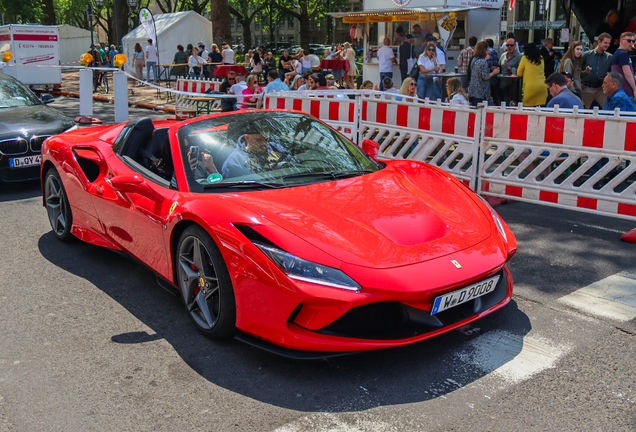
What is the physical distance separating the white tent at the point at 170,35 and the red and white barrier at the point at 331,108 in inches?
844

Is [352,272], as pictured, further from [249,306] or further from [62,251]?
[62,251]

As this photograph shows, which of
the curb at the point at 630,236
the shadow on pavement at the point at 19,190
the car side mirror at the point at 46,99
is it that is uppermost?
the car side mirror at the point at 46,99

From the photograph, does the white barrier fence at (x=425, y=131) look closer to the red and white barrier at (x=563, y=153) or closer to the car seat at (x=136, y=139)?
the red and white barrier at (x=563, y=153)

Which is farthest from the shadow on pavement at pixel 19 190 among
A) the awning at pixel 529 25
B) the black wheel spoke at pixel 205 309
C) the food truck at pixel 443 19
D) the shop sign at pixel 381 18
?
the awning at pixel 529 25

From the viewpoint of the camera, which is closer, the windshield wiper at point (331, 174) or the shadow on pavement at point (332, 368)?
the shadow on pavement at point (332, 368)

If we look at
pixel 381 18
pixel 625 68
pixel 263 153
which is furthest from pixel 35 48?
pixel 263 153

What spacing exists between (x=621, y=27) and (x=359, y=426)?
15.5m

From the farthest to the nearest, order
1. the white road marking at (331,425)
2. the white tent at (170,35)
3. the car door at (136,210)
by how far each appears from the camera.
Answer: the white tent at (170,35), the car door at (136,210), the white road marking at (331,425)

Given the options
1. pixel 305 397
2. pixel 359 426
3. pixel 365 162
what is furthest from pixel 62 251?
pixel 359 426

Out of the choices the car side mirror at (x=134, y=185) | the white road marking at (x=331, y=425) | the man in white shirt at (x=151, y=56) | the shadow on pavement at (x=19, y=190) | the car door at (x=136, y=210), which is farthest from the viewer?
the man in white shirt at (x=151, y=56)

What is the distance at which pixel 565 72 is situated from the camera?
1162 centimetres

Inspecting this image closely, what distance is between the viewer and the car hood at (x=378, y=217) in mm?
3389

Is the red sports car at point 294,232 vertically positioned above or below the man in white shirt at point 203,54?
below

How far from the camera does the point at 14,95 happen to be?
9492mm
